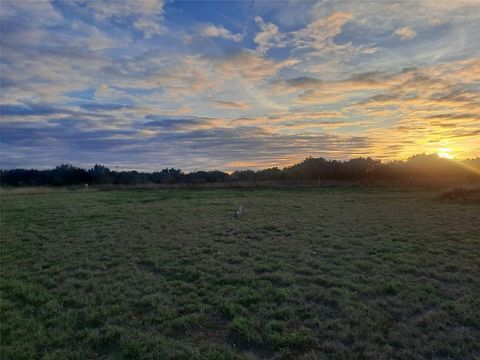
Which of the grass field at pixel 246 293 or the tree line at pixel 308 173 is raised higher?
the tree line at pixel 308 173

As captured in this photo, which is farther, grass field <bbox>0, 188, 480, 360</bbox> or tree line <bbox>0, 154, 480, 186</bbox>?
tree line <bbox>0, 154, 480, 186</bbox>

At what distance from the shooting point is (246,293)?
6270 millimetres

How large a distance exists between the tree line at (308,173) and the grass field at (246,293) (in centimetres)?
2985

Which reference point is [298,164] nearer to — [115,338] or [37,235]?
[37,235]

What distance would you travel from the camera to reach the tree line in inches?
1757

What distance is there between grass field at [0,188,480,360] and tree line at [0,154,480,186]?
97.9ft

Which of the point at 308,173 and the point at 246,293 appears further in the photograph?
the point at 308,173

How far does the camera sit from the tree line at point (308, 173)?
1757 inches

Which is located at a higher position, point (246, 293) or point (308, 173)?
point (308, 173)

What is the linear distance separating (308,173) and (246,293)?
53.9 metres

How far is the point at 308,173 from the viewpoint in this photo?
58781 millimetres

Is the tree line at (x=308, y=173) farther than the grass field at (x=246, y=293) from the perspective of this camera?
Yes

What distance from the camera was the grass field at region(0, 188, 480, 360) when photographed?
4.55 m

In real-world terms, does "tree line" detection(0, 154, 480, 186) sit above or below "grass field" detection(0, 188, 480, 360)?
above
